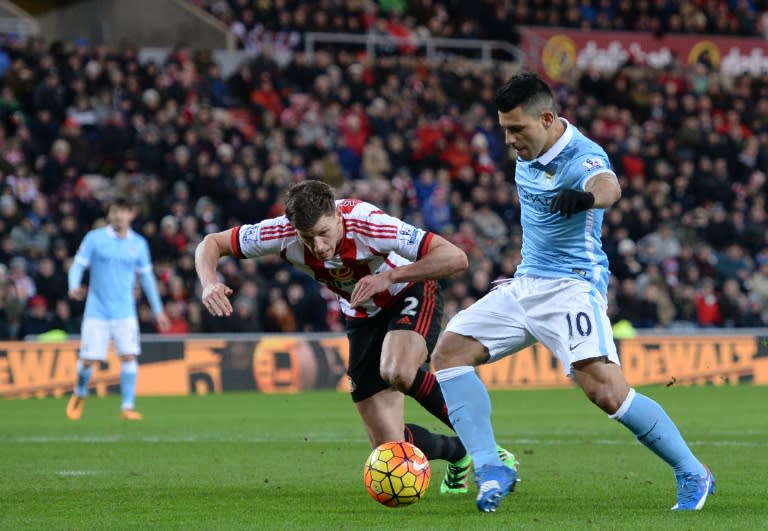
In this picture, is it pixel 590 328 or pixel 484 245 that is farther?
pixel 484 245

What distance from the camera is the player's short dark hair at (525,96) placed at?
704 cm

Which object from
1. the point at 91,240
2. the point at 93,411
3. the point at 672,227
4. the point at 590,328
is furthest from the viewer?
the point at 672,227

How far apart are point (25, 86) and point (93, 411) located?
23.0 feet

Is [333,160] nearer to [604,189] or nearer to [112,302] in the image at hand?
[112,302]

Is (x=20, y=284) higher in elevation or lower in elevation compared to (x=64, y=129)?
lower

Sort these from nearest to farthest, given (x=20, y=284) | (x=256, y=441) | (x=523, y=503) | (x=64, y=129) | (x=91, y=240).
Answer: (x=523, y=503), (x=256, y=441), (x=91, y=240), (x=20, y=284), (x=64, y=129)

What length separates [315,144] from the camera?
2305cm

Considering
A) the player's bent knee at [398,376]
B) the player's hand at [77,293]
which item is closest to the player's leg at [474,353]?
the player's bent knee at [398,376]

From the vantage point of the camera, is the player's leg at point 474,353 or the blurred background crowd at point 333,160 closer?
the player's leg at point 474,353

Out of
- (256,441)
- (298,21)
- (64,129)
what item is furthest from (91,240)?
(298,21)

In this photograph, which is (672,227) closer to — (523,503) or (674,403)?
(674,403)

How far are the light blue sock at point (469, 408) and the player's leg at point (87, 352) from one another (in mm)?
8445

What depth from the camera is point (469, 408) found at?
724cm

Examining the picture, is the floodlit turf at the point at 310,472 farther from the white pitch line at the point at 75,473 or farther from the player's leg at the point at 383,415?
the player's leg at the point at 383,415
